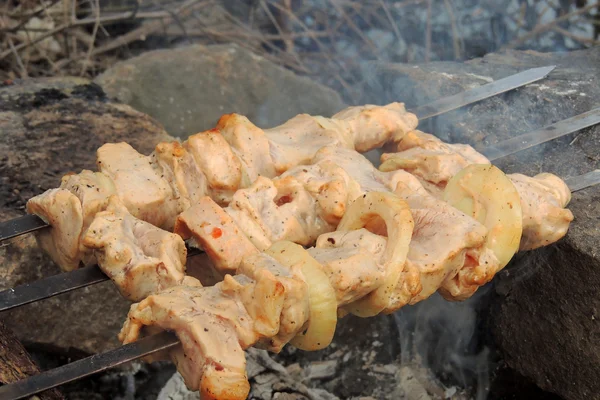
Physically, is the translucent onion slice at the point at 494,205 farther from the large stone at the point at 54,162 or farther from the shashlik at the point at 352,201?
the large stone at the point at 54,162

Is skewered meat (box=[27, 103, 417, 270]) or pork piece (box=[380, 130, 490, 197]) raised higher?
skewered meat (box=[27, 103, 417, 270])

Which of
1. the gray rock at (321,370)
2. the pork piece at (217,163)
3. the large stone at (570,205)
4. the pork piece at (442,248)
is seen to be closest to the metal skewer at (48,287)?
the pork piece at (217,163)

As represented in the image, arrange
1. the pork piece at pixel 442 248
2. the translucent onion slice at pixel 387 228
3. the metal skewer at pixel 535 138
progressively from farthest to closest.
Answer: the metal skewer at pixel 535 138 < the pork piece at pixel 442 248 < the translucent onion slice at pixel 387 228

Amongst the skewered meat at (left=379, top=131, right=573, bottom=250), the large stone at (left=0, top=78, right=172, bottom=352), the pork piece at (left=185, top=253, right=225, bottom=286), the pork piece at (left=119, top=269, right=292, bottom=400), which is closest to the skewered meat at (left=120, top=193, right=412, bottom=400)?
the pork piece at (left=119, top=269, right=292, bottom=400)

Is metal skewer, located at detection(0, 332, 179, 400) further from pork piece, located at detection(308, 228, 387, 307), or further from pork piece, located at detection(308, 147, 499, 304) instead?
pork piece, located at detection(308, 147, 499, 304)

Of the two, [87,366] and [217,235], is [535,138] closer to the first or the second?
[217,235]

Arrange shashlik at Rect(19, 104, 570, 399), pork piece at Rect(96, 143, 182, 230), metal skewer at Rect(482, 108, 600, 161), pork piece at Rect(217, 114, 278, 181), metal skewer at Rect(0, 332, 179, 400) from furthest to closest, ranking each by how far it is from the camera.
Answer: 1. metal skewer at Rect(482, 108, 600, 161)
2. pork piece at Rect(217, 114, 278, 181)
3. pork piece at Rect(96, 143, 182, 230)
4. shashlik at Rect(19, 104, 570, 399)
5. metal skewer at Rect(0, 332, 179, 400)

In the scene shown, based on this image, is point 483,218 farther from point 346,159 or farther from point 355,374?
point 355,374
